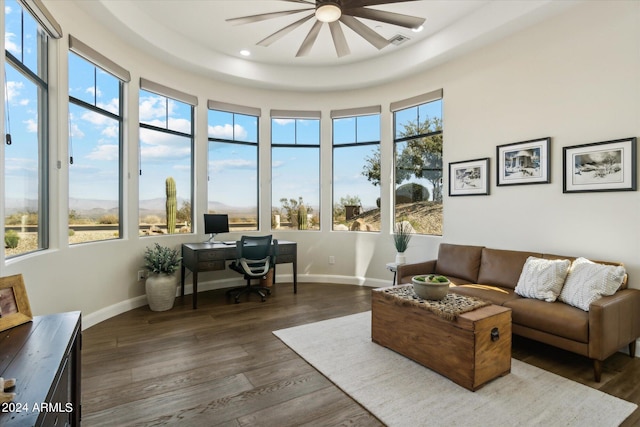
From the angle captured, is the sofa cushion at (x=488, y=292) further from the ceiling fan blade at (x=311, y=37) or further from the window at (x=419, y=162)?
the ceiling fan blade at (x=311, y=37)

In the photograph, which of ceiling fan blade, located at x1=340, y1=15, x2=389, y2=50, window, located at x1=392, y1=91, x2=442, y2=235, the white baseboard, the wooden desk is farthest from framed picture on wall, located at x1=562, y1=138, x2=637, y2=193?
the wooden desk

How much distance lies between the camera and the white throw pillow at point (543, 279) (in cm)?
288

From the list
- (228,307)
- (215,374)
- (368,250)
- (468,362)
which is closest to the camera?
(468,362)

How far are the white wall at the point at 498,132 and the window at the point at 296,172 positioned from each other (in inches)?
45.5

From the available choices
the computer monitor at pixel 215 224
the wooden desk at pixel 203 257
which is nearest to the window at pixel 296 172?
the computer monitor at pixel 215 224

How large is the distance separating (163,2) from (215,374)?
3850 millimetres

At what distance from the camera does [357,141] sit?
18.4 ft

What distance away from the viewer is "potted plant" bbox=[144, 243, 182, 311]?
4.02 meters

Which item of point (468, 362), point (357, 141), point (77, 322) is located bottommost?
point (468, 362)

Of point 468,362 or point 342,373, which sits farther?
point 342,373

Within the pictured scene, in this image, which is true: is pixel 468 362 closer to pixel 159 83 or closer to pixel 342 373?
pixel 342 373

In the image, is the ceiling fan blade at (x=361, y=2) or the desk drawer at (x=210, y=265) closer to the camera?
the ceiling fan blade at (x=361, y=2)

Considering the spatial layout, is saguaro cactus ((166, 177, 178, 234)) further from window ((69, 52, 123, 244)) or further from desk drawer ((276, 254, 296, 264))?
desk drawer ((276, 254, 296, 264))

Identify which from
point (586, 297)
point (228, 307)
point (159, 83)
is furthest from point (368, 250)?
point (159, 83)
